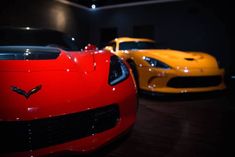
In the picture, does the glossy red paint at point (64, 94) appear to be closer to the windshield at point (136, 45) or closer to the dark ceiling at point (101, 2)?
the windshield at point (136, 45)

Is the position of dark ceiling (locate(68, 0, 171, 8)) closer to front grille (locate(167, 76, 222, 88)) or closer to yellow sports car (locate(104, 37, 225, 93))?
yellow sports car (locate(104, 37, 225, 93))

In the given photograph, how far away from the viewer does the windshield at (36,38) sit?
111 inches

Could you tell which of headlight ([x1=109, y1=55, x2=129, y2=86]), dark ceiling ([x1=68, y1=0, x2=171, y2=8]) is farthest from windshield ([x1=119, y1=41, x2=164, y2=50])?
dark ceiling ([x1=68, y1=0, x2=171, y2=8])

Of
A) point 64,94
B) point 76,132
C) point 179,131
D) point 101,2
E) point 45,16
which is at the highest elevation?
point 101,2

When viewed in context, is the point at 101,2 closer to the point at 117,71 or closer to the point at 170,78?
the point at 170,78

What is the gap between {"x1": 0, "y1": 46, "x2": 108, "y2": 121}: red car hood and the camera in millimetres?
1453

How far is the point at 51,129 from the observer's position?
59.7 inches

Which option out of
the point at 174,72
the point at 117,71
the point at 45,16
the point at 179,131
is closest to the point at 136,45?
the point at 174,72

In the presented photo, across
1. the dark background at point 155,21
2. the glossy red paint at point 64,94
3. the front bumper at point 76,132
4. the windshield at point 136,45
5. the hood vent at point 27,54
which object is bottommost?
the front bumper at point 76,132

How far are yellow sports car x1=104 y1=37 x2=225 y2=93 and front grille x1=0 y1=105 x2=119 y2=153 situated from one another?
2016 mm

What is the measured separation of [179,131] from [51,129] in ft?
4.52

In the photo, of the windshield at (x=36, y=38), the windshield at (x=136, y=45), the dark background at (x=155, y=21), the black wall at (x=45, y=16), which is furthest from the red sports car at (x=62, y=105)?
the black wall at (x=45, y=16)

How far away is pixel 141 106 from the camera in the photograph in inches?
137

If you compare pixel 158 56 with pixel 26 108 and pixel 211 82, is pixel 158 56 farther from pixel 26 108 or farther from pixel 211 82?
pixel 26 108
